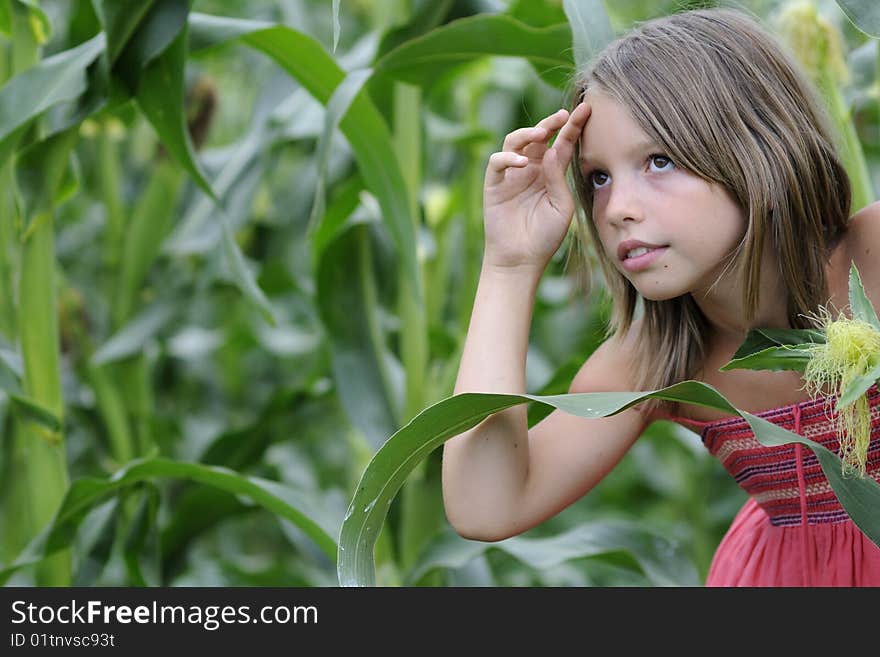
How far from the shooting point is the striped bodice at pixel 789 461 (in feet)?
2.59

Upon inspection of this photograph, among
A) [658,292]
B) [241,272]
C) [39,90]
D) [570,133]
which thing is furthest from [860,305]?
[39,90]

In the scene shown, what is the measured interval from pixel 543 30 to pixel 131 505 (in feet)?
2.53

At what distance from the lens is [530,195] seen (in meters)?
0.80

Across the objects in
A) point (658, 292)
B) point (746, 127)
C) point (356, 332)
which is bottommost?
point (356, 332)

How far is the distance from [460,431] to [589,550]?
45 centimetres

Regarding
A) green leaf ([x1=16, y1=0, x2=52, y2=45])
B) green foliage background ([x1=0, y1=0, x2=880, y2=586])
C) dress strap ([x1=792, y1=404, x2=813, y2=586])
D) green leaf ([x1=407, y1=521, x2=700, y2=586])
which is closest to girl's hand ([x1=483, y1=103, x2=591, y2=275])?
green foliage background ([x1=0, y1=0, x2=880, y2=586])

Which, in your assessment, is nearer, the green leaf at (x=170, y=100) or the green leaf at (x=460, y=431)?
the green leaf at (x=460, y=431)

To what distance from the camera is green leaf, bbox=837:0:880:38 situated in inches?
25.9

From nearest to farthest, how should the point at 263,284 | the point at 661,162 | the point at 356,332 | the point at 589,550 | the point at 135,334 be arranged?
the point at 661,162 → the point at 589,550 → the point at 356,332 → the point at 135,334 → the point at 263,284

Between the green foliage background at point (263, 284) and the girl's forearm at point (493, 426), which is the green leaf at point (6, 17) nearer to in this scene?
the green foliage background at point (263, 284)

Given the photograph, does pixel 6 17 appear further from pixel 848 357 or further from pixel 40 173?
pixel 848 357

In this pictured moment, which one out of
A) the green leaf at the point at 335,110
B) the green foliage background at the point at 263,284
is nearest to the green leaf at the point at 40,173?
the green foliage background at the point at 263,284

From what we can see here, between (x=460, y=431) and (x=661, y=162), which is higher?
(x=661, y=162)

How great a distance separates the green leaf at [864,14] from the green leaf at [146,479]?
1.93 ft
